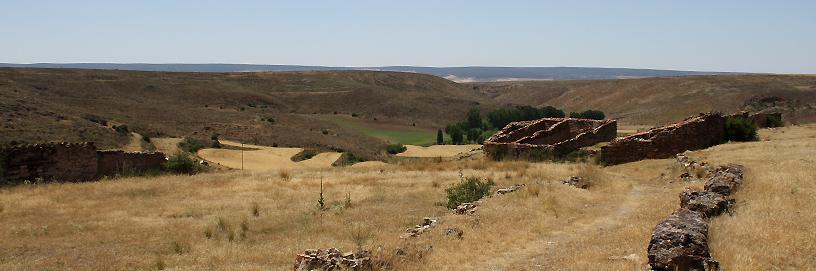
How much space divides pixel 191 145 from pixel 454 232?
35913 millimetres

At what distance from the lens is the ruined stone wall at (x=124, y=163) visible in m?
20.3

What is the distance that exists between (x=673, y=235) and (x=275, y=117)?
2443 inches

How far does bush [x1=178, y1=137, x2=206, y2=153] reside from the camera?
4141cm

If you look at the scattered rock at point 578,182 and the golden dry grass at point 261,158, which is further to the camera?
the golden dry grass at point 261,158

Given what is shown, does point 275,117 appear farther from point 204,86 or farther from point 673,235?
point 673,235

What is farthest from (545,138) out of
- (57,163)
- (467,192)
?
(57,163)

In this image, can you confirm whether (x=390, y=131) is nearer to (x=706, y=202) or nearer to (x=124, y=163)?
(x=124, y=163)

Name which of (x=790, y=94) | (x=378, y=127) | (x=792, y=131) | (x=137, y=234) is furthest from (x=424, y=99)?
(x=137, y=234)

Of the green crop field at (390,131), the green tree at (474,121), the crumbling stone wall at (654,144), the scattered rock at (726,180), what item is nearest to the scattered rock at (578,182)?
the scattered rock at (726,180)

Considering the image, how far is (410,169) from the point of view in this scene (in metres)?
21.9

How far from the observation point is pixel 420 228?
11.0 metres

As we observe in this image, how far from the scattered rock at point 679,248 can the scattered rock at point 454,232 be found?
3.19 metres

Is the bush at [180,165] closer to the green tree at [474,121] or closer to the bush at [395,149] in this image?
the bush at [395,149]

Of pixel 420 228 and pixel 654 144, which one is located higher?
pixel 654 144
